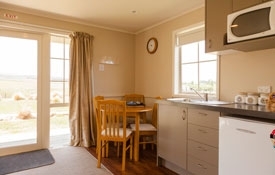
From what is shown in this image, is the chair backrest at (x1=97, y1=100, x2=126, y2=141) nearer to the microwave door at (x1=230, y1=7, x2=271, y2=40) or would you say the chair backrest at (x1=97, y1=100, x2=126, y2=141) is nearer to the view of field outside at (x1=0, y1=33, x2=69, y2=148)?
the view of field outside at (x1=0, y1=33, x2=69, y2=148)

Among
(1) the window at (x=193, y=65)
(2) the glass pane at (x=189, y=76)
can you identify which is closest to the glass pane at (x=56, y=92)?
(1) the window at (x=193, y=65)

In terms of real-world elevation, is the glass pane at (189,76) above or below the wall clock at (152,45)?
below

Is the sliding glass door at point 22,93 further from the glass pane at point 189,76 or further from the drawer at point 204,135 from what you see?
the drawer at point 204,135

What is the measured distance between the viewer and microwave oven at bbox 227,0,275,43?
1.67 meters

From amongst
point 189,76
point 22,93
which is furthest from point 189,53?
point 22,93

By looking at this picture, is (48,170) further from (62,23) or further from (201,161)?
(62,23)

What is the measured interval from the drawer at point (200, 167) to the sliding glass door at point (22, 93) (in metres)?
2.53

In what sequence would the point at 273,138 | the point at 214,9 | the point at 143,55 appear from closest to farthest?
the point at 273,138 → the point at 214,9 → the point at 143,55

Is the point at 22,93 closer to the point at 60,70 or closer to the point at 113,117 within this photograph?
the point at 60,70

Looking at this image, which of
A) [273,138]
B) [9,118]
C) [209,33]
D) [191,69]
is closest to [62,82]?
[9,118]

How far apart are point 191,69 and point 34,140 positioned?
300 cm

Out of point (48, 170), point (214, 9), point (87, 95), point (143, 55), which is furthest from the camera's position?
point (143, 55)

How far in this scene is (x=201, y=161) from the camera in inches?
82.4

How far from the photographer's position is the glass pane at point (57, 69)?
342 cm
